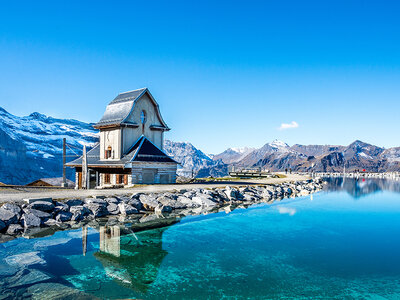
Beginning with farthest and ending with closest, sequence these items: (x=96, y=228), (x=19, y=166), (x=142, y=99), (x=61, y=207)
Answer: (x=19, y=166), (x=142, y=99), (x=61, y=207), (x=96, y=228)

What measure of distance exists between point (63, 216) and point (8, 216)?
2.83m

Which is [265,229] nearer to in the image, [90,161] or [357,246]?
[357,246]

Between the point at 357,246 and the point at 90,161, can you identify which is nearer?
the point at 357,246

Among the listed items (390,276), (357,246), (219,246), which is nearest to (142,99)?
(219,246)

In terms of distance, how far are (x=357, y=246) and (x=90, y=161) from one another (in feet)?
107

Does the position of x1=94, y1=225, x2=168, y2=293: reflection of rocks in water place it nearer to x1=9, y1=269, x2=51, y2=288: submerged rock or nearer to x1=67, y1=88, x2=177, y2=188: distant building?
x1=9, y1=269, x2=51, y2=288: submerged rock

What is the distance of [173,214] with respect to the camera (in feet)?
70.2

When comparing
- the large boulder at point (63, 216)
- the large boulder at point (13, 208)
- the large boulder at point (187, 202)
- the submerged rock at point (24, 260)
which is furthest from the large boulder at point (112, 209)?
the submerged rock at point (24, 260)

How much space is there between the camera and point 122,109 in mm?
36281

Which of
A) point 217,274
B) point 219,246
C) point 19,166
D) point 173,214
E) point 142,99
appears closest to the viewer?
point 217,274

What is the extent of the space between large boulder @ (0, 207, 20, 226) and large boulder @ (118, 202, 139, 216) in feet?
20.4

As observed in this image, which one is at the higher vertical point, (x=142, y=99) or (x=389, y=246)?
(x=142, y=99)

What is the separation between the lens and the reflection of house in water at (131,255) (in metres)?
9.95

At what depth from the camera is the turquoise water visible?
926 centimetres
